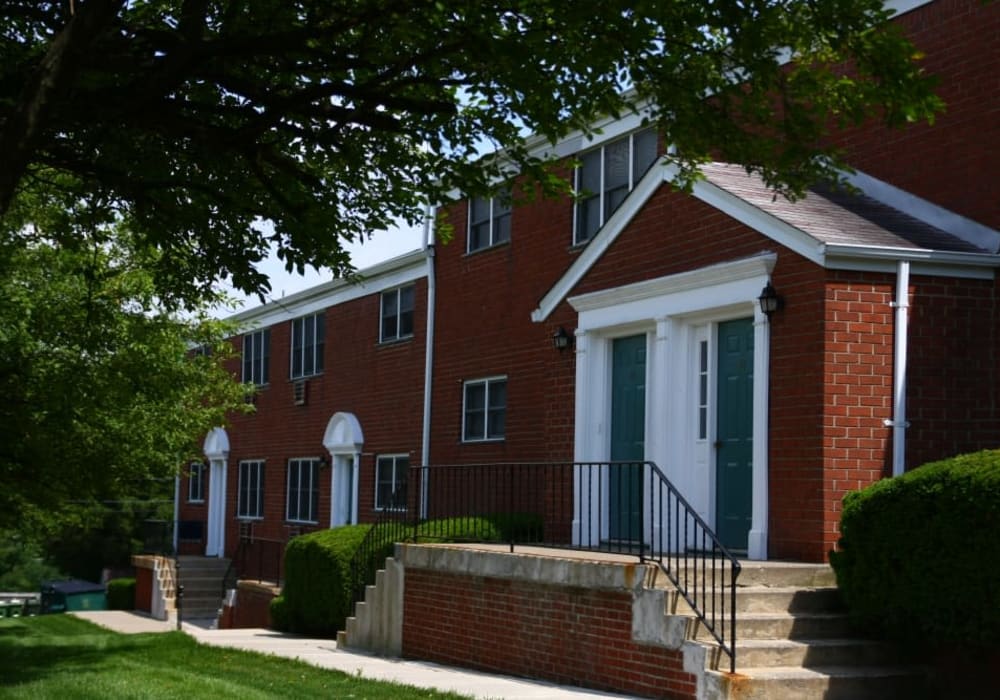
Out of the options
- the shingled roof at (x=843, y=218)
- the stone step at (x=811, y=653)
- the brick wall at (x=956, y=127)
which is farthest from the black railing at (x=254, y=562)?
the stone step at (x=811, y=653)

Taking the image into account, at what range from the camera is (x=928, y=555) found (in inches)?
393

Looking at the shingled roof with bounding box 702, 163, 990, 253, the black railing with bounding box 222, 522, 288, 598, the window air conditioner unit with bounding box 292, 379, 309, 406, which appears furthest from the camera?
the window air conditioner unit with bounding box 292, 379, 309, 406

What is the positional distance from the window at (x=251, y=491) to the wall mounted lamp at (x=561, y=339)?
1784 centimetres

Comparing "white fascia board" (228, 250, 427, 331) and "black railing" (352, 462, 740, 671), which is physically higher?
"white fascia board" (228, 250, 427, 331)

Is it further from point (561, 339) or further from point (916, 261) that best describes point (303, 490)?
point (916, 261)

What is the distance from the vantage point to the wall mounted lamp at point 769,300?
41.3 ft

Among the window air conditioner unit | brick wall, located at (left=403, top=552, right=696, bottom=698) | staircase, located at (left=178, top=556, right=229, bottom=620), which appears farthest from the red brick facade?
staircase, located at (left=178, top=556, right=229, bottom=620)

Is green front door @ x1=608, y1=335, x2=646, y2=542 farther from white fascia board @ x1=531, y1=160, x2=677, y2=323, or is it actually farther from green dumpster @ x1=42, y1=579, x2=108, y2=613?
green dumpster @ x1=42, y1=579, x2=108, y2=613

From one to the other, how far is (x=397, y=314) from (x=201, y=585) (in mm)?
10249

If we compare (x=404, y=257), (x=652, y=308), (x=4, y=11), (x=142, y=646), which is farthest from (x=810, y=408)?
(x=404, y=257)

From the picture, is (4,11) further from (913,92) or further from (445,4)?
(913,92)

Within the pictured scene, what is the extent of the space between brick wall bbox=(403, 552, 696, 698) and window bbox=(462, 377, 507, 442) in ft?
20.6

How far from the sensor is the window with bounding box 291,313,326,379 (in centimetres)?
3020

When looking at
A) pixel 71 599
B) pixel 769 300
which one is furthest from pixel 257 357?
pixel 769 300
